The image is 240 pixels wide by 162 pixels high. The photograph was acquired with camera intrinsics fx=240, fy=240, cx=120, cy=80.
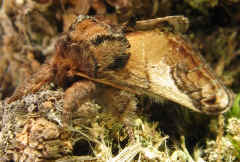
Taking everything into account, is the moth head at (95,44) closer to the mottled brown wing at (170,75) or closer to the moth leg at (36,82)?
the mottled brown wing at (170,75)

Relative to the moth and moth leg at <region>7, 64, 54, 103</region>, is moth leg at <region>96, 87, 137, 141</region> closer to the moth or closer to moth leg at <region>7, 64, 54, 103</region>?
the moth

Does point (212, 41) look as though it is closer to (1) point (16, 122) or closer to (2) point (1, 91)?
(1) point (16, 122)

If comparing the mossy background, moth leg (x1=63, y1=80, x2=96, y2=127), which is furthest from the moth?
the mossy background

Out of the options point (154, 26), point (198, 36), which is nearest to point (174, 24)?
point (154, 26)

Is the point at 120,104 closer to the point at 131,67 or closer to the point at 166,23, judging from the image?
the point at 131,67

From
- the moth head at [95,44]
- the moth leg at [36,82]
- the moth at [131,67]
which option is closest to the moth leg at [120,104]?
the moth at [131,67]

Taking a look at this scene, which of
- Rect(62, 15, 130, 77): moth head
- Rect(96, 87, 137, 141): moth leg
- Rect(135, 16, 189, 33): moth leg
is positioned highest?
Rect(135, 16, 189, 33): moth leg

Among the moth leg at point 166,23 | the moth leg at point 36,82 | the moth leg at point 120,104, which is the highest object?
the moth leg at point 166,23
